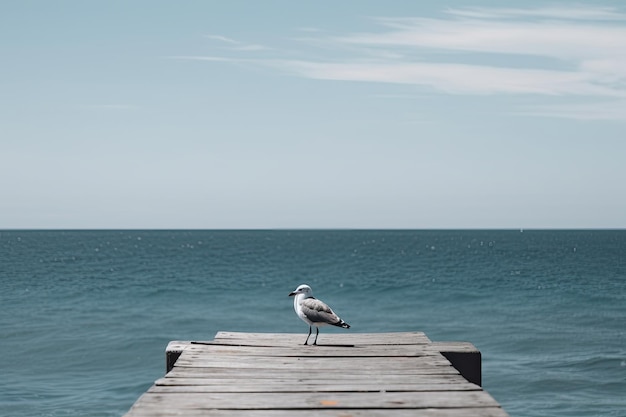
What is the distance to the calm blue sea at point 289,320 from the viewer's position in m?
20.7

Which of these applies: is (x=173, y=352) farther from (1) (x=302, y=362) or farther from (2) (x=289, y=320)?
(2) (x=289, y=320)

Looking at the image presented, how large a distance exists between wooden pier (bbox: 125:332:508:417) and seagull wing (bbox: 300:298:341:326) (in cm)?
25

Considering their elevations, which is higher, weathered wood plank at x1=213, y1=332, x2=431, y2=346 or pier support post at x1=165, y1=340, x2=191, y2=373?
pier support post at x1=165, y1=340, x2=191, y2=373

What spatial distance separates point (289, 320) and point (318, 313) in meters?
25.7

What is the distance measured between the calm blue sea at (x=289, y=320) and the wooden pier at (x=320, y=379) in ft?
5.05

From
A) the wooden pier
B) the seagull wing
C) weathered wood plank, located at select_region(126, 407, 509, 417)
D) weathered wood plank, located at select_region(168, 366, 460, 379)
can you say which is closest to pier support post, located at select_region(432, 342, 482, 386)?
the wooden pier

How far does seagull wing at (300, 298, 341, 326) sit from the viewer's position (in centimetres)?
965

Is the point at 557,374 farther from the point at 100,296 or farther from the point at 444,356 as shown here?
the point at 100,296

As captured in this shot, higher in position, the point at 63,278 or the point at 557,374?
the point at 557,374

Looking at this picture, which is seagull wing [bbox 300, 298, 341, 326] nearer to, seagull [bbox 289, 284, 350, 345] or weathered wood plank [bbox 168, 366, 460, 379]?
seagull [bbox 289, 284, 350, 345]

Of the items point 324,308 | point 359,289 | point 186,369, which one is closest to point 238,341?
point 324,308

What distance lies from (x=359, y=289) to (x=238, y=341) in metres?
42.2

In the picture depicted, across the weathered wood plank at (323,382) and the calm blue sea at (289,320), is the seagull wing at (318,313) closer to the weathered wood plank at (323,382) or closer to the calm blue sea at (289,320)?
the calm blue sea at (289,320)

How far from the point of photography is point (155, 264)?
80875 millimetres
